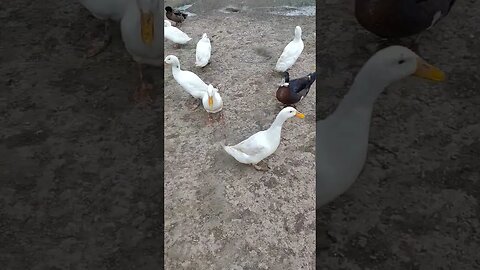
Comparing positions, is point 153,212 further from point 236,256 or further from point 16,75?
point 16,75

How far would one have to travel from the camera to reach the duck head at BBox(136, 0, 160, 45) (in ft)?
4.86

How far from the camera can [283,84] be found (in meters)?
1.88

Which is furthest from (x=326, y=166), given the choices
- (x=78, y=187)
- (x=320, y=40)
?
(x=320, y=40)

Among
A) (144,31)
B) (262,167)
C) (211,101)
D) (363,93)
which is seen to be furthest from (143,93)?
(363,93)

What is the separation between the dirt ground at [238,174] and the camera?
134cm

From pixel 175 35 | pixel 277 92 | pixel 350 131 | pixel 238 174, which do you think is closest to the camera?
pixel 350 131

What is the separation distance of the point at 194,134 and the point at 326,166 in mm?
708

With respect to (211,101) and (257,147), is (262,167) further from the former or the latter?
(211,101)

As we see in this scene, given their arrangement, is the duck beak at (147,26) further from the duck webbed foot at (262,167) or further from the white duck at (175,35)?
the white duck at (175,35)

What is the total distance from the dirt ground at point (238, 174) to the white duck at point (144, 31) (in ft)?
1.04

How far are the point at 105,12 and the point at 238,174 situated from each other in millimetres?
601

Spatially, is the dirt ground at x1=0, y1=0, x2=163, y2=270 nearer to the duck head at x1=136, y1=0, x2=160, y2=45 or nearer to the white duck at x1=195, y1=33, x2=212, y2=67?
the duck head at x1=136, y1=0, x2=160, y2=45

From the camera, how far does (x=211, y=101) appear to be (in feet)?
5.86

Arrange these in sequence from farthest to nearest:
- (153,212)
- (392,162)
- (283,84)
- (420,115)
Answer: (283,84)
(420,115)
(392,162)
(153,212)
